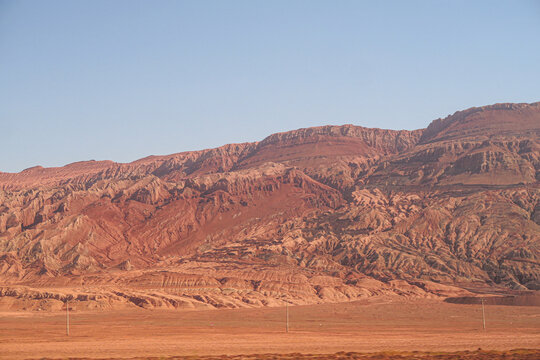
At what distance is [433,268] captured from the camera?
7485 inches

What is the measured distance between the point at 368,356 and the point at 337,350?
843 centimetres

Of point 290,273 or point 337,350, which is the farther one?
point 290,273

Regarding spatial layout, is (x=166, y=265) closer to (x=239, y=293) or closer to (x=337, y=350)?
(x=239, y=293)

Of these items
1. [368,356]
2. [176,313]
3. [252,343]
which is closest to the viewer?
[368,356]

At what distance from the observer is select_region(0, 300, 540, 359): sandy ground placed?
219ft

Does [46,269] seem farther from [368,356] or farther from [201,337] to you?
[368,356]

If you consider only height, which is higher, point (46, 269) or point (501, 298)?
point (46, 269)

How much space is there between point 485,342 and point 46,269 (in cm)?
14611

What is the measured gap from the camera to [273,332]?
8869 centimetres

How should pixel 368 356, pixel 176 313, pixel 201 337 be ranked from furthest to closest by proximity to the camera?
pixel 176 313, pixel 201 337, pixel 368 356

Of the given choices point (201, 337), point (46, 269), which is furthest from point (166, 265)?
point (201, 337)

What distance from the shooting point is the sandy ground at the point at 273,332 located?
2633 inches

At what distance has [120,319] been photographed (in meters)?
119

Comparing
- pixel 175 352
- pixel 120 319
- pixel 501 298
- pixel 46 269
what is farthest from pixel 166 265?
pixel 175 352
